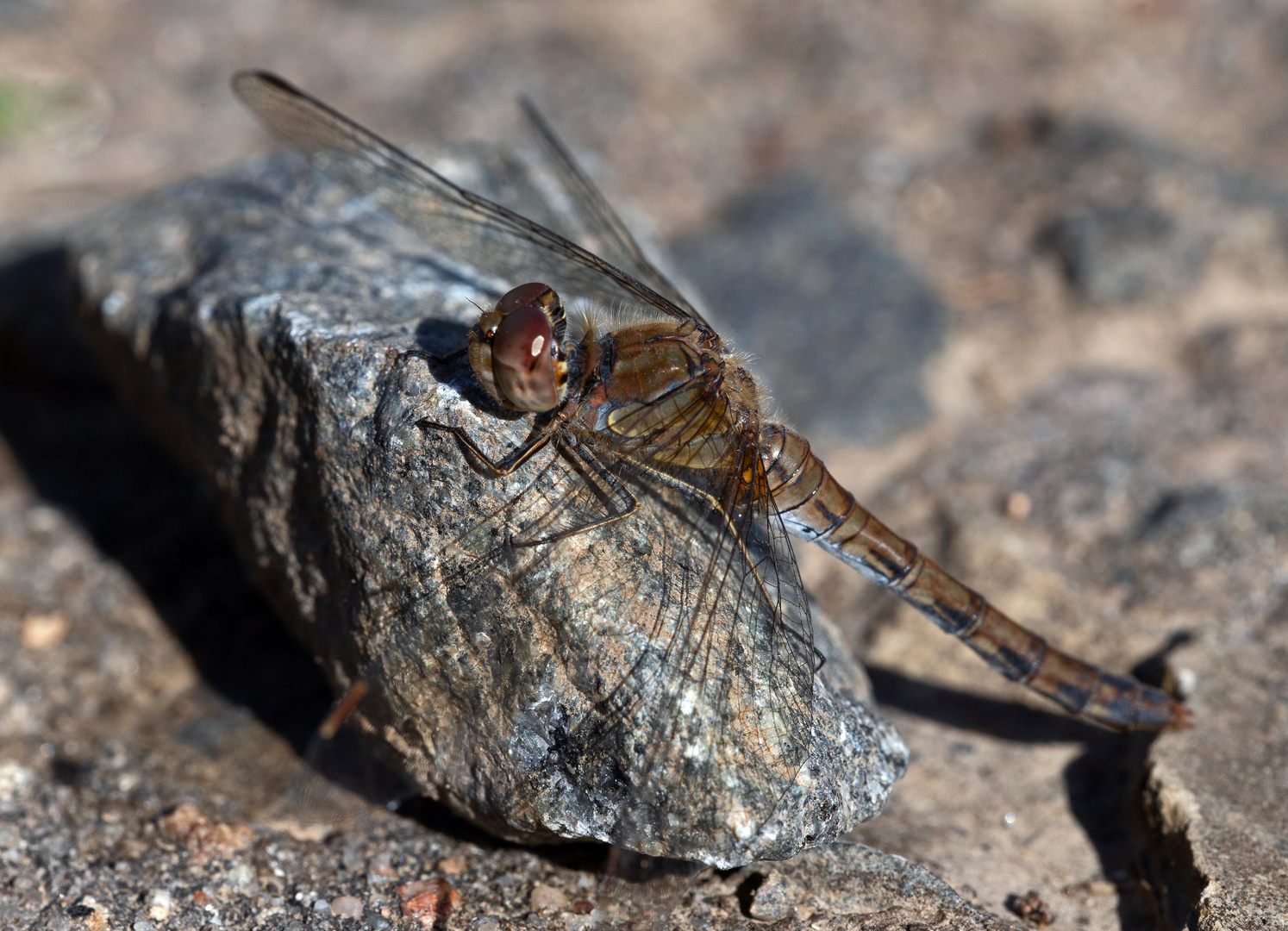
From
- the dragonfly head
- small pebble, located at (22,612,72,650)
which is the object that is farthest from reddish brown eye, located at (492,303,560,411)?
small pebble, located at (22,612,72,650)

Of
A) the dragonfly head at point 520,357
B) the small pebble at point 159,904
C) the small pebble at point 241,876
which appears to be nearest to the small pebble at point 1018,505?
the dragonfly head at point 520,357

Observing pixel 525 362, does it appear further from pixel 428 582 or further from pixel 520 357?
pixel 428 582

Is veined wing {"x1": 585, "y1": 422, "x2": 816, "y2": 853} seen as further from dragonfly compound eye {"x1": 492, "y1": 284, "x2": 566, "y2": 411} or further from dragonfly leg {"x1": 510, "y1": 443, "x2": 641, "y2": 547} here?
dragonfly compound eye {"x1": 492, "y1": 284, "x2": 566, "y2": 411}

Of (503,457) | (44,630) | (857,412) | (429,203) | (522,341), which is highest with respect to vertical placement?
(857,412)

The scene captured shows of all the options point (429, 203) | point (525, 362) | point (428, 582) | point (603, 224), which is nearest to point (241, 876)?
point (428, 582)

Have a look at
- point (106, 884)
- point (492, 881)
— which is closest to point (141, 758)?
point (106, 884)
